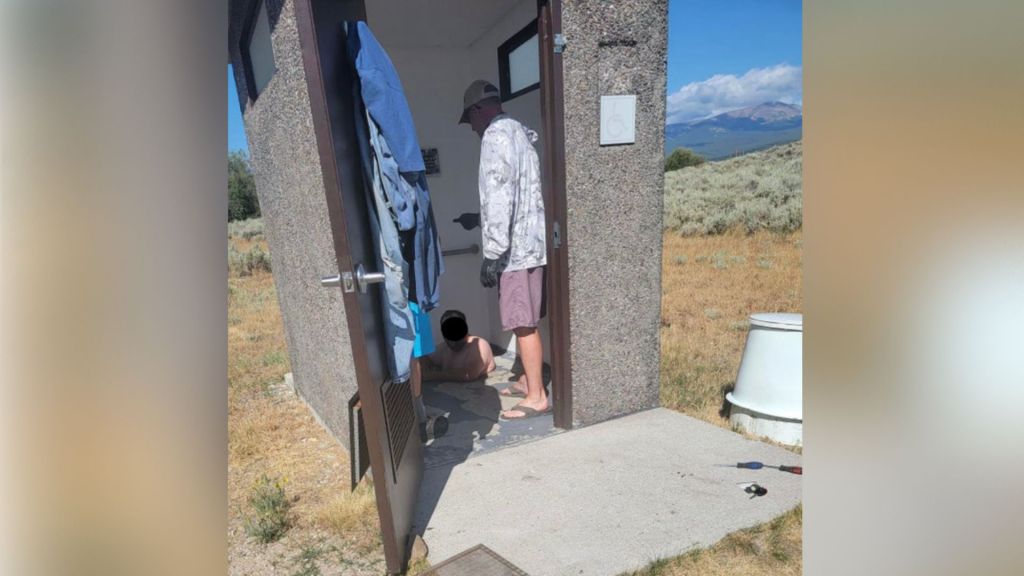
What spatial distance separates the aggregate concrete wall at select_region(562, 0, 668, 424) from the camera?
10.5 feet

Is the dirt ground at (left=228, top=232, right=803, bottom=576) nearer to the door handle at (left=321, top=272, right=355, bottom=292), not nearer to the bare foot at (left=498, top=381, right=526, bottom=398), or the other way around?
the door handle at (left=321, top=272, right=355, bottom=292)

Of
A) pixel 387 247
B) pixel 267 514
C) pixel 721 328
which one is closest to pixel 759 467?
pixel 387 247

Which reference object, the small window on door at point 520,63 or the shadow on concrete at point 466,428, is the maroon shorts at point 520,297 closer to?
the shadow on concrete at point 466,428

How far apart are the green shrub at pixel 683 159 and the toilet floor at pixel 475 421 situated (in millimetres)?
22959

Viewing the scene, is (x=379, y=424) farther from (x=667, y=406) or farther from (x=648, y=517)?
(x=667, y=406)

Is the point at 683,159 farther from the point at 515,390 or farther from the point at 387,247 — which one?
the point at 387,247

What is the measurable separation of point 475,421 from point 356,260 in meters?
2.04

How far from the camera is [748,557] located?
89.1 inches

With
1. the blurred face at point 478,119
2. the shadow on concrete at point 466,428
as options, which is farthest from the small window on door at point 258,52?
the shadow on concrete at point 466,428

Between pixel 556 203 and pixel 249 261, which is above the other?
pixel 556 203

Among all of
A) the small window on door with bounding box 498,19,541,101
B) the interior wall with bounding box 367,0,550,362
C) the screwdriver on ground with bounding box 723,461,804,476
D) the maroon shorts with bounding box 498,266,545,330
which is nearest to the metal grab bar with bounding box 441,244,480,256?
the interior wall with bounding box 367,0,550,362

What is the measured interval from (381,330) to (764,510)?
1839mm
